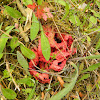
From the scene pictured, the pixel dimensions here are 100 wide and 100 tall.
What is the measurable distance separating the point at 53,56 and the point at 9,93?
573 millimetres

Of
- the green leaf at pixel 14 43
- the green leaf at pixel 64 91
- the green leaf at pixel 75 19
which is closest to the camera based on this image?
the green leaf at pixel 64 91

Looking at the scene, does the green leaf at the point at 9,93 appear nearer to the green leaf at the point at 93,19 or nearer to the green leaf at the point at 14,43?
the green leaf at the point at 14,43

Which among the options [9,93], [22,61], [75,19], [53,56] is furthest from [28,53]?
[75,19]

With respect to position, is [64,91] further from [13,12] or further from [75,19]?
[13,12]

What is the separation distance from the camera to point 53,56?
1.34m

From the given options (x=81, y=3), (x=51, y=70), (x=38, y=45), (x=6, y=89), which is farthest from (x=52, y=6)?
(x=6, y=89)

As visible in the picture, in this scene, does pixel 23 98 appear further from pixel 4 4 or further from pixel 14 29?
pixel 4 4

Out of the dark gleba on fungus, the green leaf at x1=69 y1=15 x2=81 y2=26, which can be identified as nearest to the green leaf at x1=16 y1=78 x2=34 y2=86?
the dark gleba on fungus

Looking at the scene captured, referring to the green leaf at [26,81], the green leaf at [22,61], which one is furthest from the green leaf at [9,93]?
the green leaf at [22,61]

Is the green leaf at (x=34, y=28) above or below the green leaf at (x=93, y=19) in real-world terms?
above

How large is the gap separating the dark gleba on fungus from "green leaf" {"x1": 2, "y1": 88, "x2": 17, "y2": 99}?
0.86 feet

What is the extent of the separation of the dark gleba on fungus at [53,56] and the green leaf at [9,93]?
0.26 meters

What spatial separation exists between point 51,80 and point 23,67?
32 centimetres

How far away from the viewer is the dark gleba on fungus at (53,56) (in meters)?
1.32
